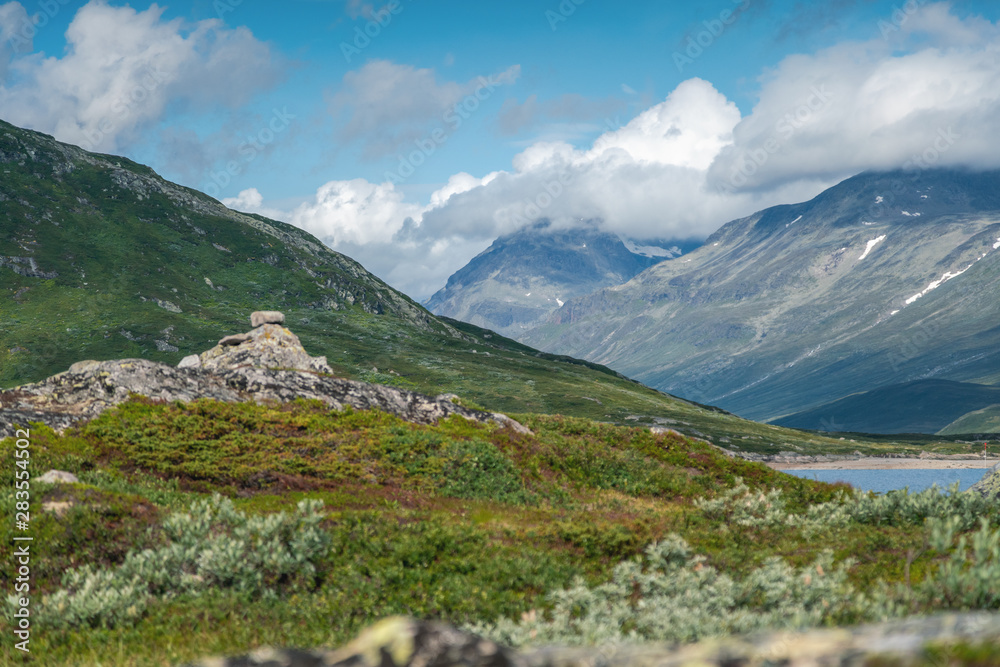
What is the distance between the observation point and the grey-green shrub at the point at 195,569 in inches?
478

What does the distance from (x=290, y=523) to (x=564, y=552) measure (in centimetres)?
666

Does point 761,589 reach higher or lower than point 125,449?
lower

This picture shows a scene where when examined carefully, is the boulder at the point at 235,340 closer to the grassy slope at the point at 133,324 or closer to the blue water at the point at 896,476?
the grassy slope at the point at 133,324

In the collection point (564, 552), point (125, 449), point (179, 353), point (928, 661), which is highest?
point (179, 353)

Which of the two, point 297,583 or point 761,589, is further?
point 297,583

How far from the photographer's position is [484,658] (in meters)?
6.10

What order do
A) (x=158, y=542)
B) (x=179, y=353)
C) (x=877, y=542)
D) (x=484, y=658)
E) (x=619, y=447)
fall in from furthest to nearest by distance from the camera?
(x=179, y=353), (x=619, y=447), (x=877, y=542), (x=158, y=542), (x=484, y=658)

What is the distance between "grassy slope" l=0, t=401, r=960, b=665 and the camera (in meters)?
Answer: 12.0

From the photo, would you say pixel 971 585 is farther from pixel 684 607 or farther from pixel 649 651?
pixel 649 651

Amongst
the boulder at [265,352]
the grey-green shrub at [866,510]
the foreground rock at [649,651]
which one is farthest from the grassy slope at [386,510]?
the boulder at [265,352]

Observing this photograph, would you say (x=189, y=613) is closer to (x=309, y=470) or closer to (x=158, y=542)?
(x=158, y=542)

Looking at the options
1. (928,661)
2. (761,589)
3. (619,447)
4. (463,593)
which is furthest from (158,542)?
(619,447)

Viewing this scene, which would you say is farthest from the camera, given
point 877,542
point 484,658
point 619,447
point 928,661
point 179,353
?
point 179,353

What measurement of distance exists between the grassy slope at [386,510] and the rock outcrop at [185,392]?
177 centimetres
